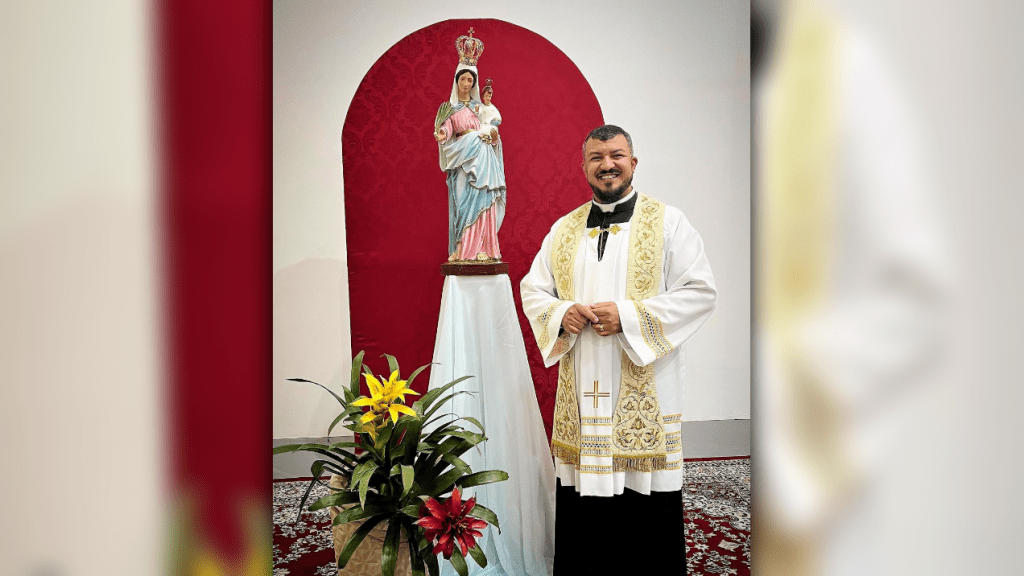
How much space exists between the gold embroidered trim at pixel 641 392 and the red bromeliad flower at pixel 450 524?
0.68m

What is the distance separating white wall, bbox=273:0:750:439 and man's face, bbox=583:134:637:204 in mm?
Answer: 2203

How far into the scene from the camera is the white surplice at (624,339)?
8.23 feet

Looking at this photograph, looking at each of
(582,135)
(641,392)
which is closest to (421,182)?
(582,135)

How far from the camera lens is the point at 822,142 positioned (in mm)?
123

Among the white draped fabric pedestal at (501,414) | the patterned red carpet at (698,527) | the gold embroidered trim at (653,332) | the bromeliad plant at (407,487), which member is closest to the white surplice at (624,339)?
the gold embroidered trim at (653,332)

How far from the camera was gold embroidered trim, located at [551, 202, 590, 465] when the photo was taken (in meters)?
2.64

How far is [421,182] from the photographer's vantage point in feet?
14.3

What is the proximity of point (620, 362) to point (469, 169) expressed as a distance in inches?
47.3

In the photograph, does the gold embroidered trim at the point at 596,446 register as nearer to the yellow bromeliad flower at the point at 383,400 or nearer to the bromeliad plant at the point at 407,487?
the bromeliad plant at the point at 407,487

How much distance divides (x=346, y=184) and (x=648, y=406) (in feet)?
8.75

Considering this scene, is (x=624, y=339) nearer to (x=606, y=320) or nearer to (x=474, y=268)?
(x=606, y=320)

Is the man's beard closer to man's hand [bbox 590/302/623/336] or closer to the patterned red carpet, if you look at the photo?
man's hand [bbox 590/302/623/336]

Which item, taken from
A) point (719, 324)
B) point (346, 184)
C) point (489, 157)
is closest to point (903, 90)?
point (489, 157)

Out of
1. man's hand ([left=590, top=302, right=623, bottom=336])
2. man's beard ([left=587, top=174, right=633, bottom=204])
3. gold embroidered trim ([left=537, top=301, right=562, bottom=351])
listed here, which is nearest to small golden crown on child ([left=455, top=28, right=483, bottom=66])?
Answer: man's beard ([left=587, top=174, right=633, bottom=204])
